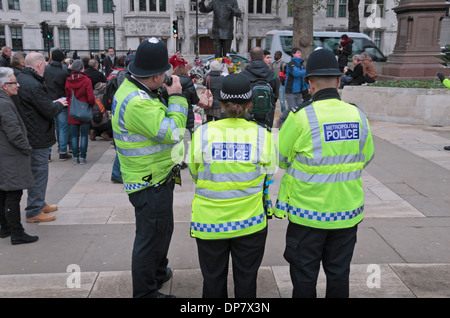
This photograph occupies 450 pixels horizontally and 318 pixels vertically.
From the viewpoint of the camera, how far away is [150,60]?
3.14m

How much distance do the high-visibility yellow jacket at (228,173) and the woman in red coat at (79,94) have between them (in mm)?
5710

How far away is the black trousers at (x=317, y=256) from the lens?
2969 mm

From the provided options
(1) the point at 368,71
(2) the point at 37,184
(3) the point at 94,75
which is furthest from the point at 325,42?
(2) the point at 37,184

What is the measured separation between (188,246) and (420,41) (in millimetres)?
12260

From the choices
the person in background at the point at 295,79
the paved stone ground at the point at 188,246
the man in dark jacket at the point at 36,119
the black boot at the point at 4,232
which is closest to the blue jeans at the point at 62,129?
the paved stone ground at the point at 188,246

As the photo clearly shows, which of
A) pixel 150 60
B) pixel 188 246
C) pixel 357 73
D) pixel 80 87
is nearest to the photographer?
pixel 150 60

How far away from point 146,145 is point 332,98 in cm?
135

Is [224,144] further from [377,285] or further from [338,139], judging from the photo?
[377,285]

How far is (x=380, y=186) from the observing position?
6.77m

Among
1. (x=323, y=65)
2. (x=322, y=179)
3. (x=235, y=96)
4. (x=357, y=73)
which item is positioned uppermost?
(x=323, y=65)

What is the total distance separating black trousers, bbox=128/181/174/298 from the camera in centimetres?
326

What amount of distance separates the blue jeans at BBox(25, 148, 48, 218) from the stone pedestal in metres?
→ 11.9

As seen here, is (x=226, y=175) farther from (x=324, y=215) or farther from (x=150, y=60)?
(x=150, y=60)
